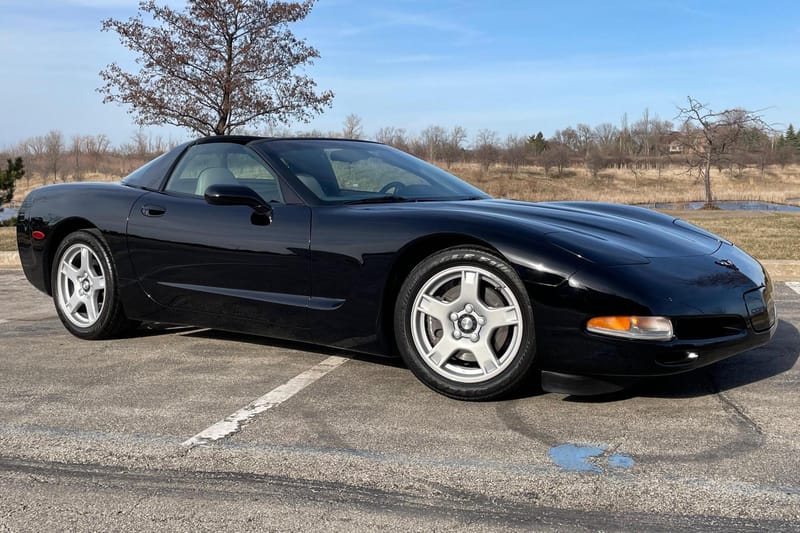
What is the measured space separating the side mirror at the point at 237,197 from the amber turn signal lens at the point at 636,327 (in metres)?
1.84

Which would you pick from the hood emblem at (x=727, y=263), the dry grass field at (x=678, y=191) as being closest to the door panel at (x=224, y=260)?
the hood emblem at (x=727, y=263)

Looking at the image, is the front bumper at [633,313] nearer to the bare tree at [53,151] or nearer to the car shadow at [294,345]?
the car shadow at [294,345]

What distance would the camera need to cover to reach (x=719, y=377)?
157 inches

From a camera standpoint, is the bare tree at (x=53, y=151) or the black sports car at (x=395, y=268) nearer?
the black sports car at (x=395, y=268)

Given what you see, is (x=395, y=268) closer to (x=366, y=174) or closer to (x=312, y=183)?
(x=312, y=183)

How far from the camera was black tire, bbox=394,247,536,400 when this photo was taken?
346 centimetres

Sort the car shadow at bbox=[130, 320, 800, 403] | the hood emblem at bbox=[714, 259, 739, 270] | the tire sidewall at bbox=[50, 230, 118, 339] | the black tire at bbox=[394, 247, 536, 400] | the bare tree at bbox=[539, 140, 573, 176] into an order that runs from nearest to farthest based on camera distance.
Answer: the black tire at bbox=[394, 247, 536, 400] → the car shadow at bbox=[130, 320, 800, 403] → the hood emblem at bbox=[714, 259, 739, 270] → the tire sidewall at bbox=[50, 230, 118, 339] → the bare tree at bbox=[539, 140, 573, 176]

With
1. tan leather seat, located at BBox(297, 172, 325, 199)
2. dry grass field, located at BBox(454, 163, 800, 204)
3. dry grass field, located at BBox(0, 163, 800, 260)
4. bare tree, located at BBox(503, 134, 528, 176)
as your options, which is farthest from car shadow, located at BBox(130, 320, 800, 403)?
bare tree, located at BBox(503, 134, 528, 176)

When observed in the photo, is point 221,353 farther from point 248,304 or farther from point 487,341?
point 487,341

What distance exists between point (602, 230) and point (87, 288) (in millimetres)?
3213

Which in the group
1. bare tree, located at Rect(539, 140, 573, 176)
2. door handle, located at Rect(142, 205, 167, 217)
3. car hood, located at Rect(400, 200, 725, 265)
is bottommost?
car hood, located at Rect(400, 200, 725, 265)

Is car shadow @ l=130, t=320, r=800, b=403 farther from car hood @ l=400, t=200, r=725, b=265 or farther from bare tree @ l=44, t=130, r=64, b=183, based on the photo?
bare tree @ l=44, t=130, r=64, b=183

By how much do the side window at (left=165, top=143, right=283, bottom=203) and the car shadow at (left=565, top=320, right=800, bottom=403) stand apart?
2.01 m

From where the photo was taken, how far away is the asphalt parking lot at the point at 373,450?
237cm
